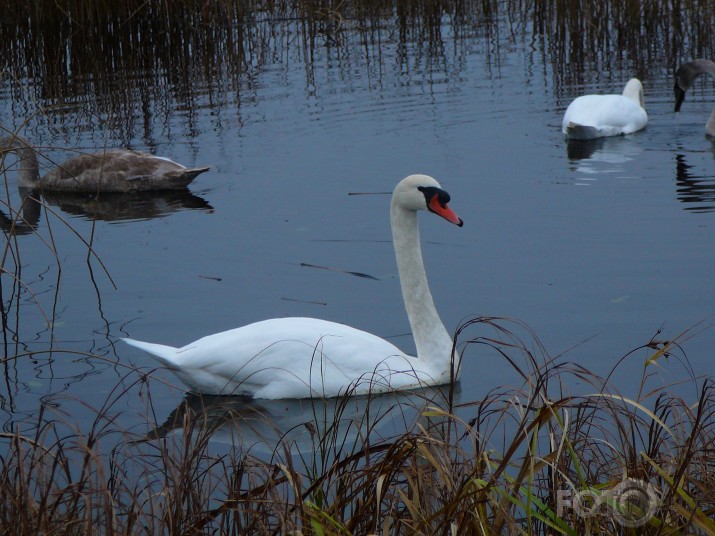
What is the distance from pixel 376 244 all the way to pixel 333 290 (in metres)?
1.04

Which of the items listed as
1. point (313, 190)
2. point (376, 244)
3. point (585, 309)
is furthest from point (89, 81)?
point (585, 309)

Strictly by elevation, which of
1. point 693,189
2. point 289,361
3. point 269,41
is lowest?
point 289,361

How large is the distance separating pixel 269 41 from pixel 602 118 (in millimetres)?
7459

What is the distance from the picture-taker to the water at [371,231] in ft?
21.4

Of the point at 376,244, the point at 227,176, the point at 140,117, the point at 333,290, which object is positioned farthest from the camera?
the point at 140,117

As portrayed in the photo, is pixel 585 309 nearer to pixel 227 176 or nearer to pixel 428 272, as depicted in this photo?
pixel 428 272

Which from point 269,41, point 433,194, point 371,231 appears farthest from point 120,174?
point 269,41

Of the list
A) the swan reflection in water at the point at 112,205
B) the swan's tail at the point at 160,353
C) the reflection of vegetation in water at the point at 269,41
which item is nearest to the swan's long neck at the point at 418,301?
the swan's tail at the point at 160,353

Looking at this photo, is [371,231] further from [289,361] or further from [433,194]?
[289,361]

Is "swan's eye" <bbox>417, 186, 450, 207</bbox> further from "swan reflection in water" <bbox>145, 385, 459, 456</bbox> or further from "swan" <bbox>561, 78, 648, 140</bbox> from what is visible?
"swan" <bbox>561, 78, 648, 140</bbox>

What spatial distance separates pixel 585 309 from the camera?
677 cm

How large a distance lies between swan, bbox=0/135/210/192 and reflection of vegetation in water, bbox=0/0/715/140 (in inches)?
87.8

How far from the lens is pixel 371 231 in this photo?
344 inches

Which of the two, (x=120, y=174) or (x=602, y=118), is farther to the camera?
(x=602, y=118)
